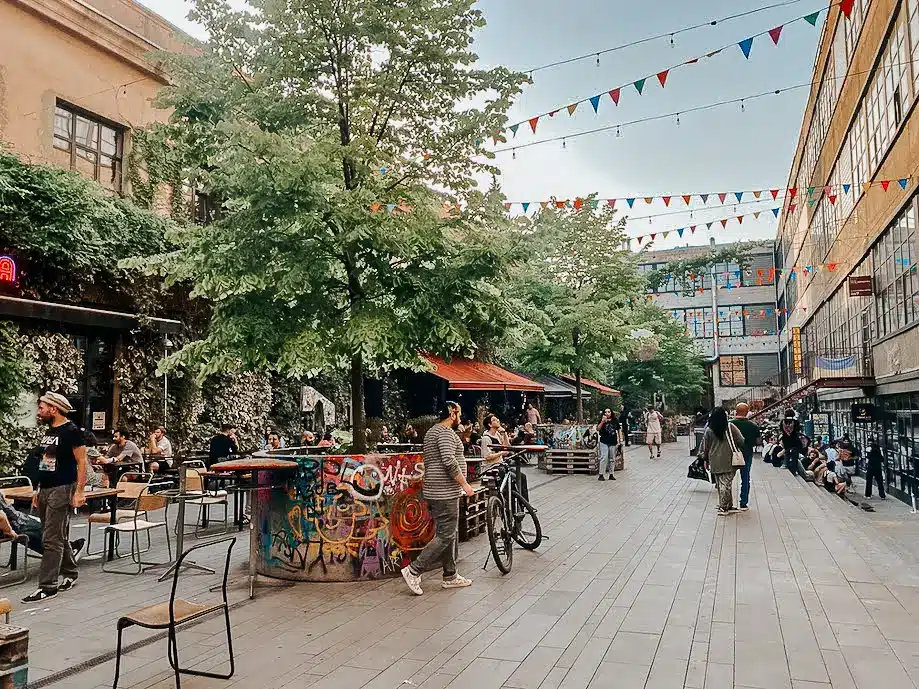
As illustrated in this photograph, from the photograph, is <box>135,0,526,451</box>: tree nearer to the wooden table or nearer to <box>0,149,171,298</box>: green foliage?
the wooden table

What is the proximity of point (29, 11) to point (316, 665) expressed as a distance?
46.6ft

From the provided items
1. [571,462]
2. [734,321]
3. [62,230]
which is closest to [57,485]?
[62,230]

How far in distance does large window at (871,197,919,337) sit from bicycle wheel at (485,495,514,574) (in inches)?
429

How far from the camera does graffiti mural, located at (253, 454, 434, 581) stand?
7.13 metres

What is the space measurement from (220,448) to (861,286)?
16.1 meters

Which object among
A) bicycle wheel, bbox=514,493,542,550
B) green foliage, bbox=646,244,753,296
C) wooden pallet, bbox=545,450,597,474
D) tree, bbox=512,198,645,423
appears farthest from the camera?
green foliage, bbox=646,244,753,296

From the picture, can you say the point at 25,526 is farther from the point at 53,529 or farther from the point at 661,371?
the point at 661,371

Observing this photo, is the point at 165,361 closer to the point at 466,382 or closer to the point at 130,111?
the point at 130,111

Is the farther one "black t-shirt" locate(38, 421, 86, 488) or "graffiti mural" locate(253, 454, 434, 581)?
"graffiti mural" locate(253, 454, 434, 581)

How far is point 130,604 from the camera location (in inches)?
258

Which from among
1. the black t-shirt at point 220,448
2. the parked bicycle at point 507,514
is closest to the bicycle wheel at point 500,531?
the parked bicycle at point 507,514

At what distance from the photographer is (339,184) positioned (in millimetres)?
8203

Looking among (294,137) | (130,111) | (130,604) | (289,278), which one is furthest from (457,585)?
(130,111)

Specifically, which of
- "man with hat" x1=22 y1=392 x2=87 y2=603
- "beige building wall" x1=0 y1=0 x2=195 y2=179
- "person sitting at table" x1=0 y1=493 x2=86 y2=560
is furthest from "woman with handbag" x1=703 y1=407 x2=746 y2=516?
"beige building wall" x1=0 y1=0 x2=195 y2=179
